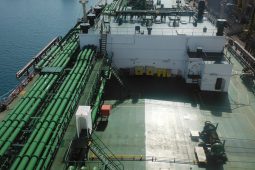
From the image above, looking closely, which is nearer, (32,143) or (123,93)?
(32,143)

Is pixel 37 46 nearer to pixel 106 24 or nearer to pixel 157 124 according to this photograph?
pixel 106 24

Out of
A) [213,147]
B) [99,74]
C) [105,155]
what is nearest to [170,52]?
[99,74]

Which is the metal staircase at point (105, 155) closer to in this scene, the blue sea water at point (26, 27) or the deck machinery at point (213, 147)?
the deck machinery at point (213, 147)

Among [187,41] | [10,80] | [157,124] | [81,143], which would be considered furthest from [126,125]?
[10,80]

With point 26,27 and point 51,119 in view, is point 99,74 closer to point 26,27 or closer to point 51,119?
point 51,119

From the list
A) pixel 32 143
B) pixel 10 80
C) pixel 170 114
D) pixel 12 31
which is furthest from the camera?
pixel 12 31

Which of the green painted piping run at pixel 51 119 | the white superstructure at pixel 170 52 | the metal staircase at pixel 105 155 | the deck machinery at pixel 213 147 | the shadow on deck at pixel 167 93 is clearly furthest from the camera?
the white superstructure at pixel 170 52

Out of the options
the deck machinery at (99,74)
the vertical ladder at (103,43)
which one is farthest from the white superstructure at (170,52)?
the vertical ladder at (103,43)
